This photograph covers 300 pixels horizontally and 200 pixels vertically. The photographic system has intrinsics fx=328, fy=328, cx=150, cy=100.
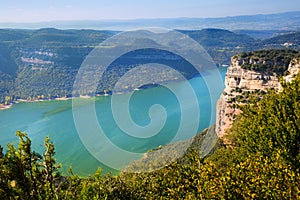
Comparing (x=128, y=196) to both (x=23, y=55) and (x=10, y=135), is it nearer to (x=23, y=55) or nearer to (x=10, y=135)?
(x=10, y=135)

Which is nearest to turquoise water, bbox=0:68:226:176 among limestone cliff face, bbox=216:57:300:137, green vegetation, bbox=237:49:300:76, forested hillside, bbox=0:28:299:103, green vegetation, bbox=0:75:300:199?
limestone cliff face, bbox=216:57:300:137

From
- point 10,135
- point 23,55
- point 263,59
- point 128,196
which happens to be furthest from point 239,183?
point 23,55

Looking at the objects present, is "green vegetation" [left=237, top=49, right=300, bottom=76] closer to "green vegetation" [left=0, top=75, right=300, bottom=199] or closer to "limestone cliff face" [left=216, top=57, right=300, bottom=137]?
"limestone cliff face" [left=216, top=57, right=300, bottom=137]

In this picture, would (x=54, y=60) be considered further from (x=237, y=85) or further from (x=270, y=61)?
(x=270, y=61)

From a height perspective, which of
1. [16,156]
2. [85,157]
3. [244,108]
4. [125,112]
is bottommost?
[85,157]

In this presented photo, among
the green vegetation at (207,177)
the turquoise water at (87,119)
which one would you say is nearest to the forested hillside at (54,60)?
the turquoise water at (87,119)

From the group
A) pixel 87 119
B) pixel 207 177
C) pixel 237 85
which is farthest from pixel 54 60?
pixel 207 177

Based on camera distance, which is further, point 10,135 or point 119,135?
point 10,135
